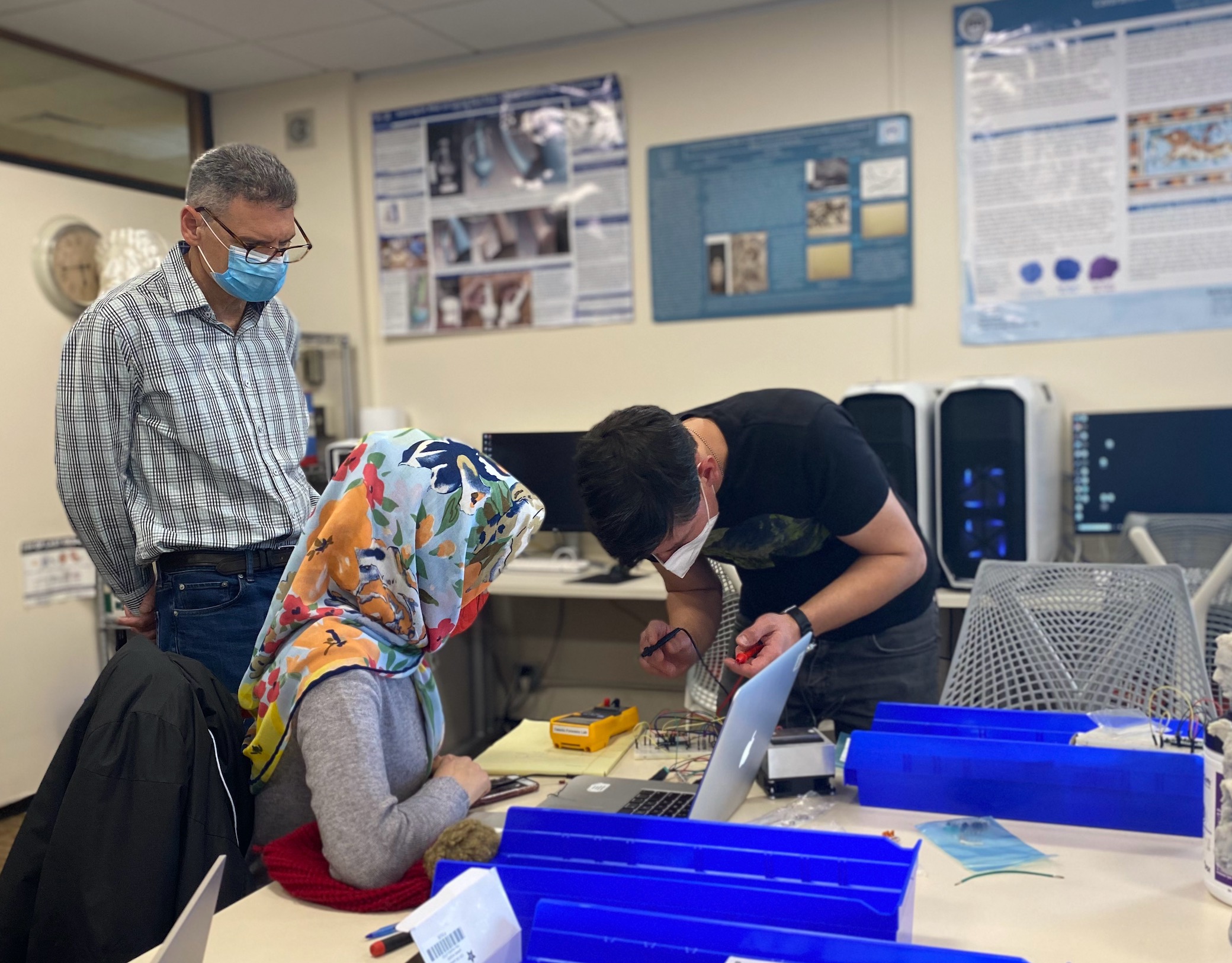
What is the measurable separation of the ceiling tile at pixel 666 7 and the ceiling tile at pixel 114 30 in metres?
1.38

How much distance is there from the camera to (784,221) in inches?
132

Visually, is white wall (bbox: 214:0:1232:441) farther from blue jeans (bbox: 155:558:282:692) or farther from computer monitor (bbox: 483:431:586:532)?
blue jeans (bbox: 155:558:282:692)

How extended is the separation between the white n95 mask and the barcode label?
0.73 m

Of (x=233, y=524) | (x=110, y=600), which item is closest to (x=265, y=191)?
(x=233, y=524)

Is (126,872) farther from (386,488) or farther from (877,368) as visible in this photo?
(877,368)

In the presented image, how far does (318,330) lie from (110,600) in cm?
129

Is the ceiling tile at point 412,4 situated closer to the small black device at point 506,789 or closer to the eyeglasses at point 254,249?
the eyeglasses at point 254,249

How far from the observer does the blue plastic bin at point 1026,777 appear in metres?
1.21

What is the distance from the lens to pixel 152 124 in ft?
12.8

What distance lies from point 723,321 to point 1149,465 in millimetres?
1428

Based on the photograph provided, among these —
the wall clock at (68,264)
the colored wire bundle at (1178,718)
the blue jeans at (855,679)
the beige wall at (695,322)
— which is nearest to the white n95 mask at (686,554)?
the blue jeans at (855,679)

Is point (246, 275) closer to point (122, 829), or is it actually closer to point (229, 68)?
point (122, 829)

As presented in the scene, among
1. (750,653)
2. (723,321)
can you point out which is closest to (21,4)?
(723,321)

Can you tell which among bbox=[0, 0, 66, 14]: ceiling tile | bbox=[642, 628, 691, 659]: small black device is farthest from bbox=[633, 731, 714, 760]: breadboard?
bbox=[0, 0, 66, 14]: ceiling tile
